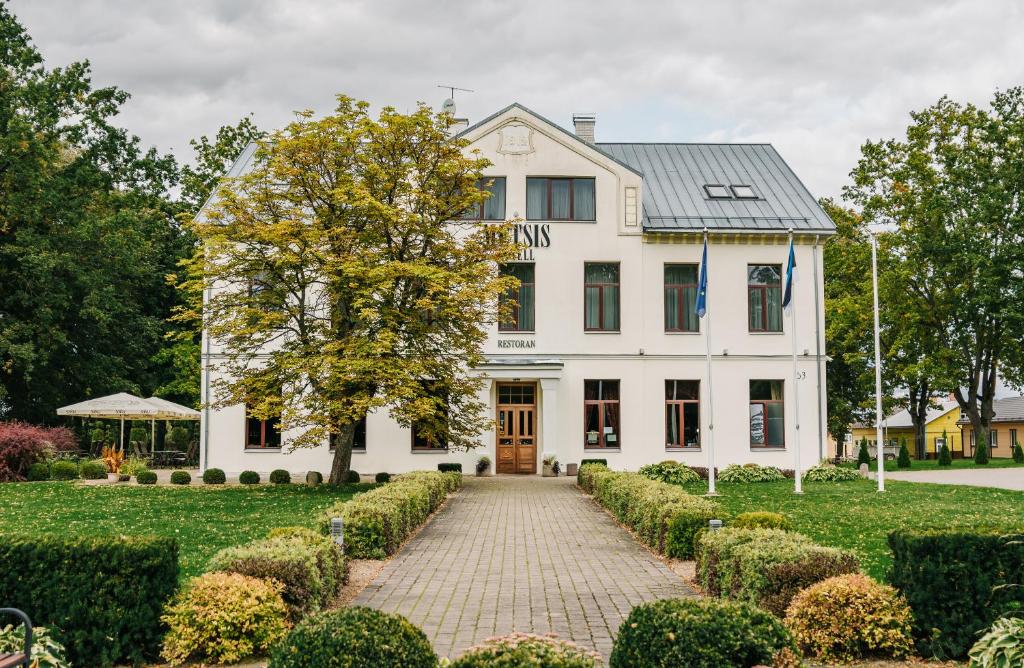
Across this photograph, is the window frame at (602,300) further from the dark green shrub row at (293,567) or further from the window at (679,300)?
the dark green shrub row at (293,567)

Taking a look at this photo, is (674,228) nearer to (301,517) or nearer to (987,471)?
(987,471)

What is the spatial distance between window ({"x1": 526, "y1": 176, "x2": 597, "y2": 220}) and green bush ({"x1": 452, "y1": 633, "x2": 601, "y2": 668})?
27316 mm

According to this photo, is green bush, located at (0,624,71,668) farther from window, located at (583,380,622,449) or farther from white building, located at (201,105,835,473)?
window, located at (583,380,622,449)

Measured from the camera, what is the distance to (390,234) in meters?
25.8

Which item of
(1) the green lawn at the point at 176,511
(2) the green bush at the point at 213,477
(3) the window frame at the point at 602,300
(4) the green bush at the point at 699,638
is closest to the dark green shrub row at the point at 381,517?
(1) the green lawn at the point at 176,511

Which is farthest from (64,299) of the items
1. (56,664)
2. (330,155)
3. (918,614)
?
(918,614)

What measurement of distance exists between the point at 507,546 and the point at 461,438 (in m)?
13.9

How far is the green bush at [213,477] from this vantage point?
28.9 metres

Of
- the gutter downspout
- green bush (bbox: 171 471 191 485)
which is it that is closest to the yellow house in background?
the gutter downspout

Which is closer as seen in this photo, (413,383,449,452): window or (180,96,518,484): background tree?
(180,96,518,484): background tree

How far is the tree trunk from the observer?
26656 millimetres

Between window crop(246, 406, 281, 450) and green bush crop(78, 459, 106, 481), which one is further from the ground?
window crop(246, 406, 281, 450)

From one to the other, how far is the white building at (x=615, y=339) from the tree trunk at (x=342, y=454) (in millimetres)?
4579

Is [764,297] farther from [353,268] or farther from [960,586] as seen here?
[960,586]
